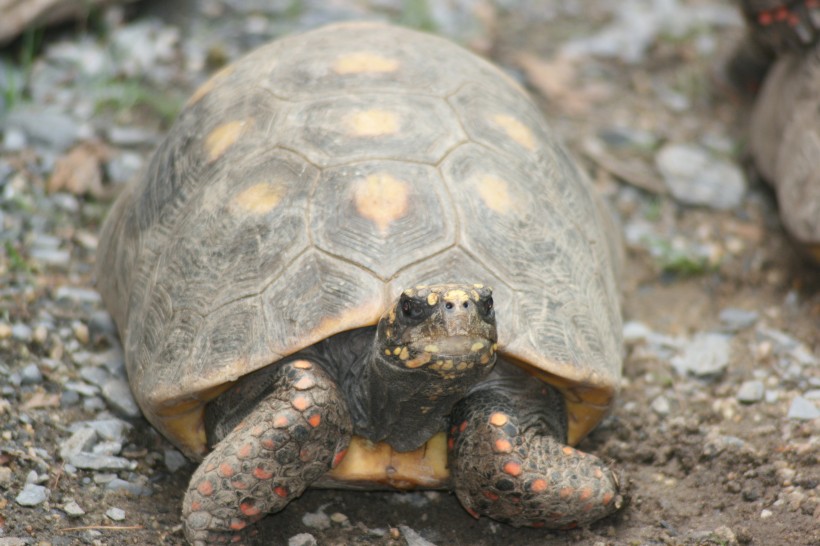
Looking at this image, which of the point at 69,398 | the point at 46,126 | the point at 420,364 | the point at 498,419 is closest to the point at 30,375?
the point at 69,398

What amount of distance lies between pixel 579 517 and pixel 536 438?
0.35 metres

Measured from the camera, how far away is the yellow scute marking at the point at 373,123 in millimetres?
4422

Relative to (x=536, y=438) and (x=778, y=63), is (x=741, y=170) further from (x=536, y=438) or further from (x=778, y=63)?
(x=536, y=438)

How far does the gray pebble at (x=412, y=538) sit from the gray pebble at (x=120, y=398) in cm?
138

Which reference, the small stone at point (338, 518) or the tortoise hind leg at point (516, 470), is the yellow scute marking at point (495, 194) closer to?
the tortoise hind leg at point (516, 470)

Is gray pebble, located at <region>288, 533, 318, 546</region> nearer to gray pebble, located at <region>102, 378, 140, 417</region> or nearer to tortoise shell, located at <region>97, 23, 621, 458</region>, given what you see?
tortoise shell, located at <region>97, 23, 621, 458</region>

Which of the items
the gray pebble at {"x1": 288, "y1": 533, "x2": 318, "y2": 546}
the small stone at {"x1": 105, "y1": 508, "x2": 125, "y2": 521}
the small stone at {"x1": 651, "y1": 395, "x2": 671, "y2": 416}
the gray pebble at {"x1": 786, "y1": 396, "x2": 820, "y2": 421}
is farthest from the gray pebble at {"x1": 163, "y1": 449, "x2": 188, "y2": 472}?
the gray pebble at {"x1": 786, "y1": 396, "x2": 820, "y2": 421}

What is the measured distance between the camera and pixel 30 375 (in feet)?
15.5

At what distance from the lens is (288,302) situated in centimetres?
396

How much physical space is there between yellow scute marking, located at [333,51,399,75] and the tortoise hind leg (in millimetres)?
1579

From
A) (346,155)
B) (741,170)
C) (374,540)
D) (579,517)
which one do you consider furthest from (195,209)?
(741,170)

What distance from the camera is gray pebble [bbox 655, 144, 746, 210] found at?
22.7 ft

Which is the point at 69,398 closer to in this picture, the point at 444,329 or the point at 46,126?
the point at 444,329

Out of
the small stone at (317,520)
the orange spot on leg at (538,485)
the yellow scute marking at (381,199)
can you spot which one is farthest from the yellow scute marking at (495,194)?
the small stone at (317,520)
